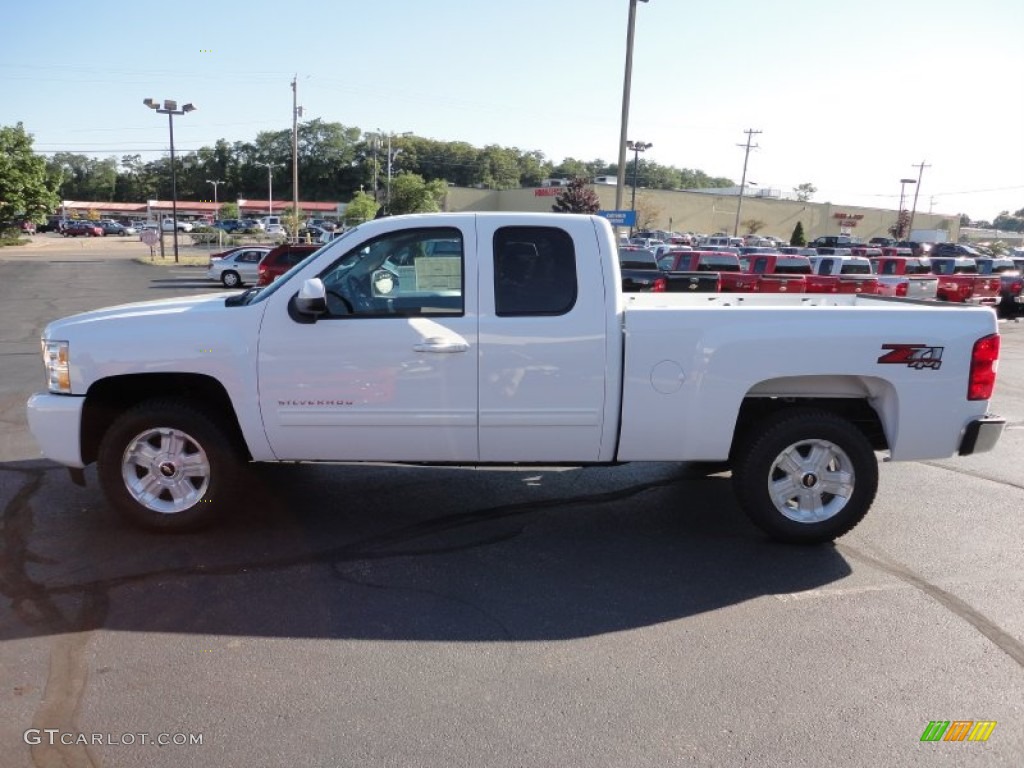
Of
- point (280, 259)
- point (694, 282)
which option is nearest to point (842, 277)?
point (694, 282)

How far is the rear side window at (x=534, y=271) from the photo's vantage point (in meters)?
4.69

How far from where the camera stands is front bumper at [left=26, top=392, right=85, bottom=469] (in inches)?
188

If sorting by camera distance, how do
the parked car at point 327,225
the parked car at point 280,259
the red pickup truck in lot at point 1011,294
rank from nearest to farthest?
1. the parked car at point 280,259
2. the red pickup truck in lot at point 1011,294
3. the parked car at point 327,225

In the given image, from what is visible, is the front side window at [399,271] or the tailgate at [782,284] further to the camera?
the tailgate at [782,284]

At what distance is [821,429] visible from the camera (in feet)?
15.9

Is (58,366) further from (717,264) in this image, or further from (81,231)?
(81,231)

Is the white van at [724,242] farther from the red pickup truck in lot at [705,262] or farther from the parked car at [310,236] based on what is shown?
the red pickup truck in lot at [705,262]

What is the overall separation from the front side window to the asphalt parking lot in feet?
4.90

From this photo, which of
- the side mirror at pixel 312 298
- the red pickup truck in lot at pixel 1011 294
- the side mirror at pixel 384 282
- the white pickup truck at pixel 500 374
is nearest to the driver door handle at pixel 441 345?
the white pickup truck at pixel 500 374

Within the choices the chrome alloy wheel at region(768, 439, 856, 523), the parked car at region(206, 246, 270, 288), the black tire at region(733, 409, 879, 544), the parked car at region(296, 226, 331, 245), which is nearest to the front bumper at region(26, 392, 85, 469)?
the black tire at region(733, 409, 879, 544)

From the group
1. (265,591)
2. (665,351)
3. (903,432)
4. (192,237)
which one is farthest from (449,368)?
(192,237)

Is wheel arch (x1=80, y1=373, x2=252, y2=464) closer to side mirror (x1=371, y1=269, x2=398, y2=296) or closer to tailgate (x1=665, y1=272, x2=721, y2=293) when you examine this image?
side mirror (x1=371, y1=269, x2=398, y2=296)

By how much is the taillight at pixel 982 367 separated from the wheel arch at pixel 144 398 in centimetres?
443

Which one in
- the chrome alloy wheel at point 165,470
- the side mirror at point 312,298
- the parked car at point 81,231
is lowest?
the parked car at point 81,231
